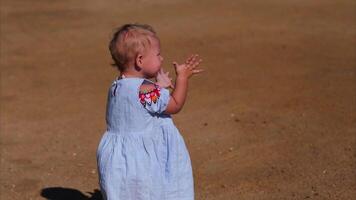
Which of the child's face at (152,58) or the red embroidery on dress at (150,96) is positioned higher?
Answer: the child's face at (152,58)

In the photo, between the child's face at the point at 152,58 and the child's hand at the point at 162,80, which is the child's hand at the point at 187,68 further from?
the child's hand at the point at 162,80

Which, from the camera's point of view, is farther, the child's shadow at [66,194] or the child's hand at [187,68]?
the child's shadow at [66,194]

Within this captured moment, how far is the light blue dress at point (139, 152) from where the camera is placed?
4184mm

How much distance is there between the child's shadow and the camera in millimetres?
5949

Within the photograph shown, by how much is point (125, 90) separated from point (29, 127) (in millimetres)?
3835

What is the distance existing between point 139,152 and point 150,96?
0.30 meters

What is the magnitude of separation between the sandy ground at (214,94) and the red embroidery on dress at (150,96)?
1.88 m

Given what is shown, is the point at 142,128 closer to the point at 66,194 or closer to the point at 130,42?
the point at 130,42

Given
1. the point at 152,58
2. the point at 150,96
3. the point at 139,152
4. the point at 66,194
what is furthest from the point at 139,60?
the point at 66,194

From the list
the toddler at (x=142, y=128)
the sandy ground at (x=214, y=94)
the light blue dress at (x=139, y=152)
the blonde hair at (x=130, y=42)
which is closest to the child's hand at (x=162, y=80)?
the toddler at (x=142, y=128)

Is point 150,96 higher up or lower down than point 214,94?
higher up

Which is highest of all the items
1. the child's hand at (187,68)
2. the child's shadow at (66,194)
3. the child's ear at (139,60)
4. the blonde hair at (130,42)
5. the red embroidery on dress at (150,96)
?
the blonde hair at (130,42)

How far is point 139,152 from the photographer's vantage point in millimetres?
4203

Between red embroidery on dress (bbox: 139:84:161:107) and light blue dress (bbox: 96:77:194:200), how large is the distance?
0.01 m
